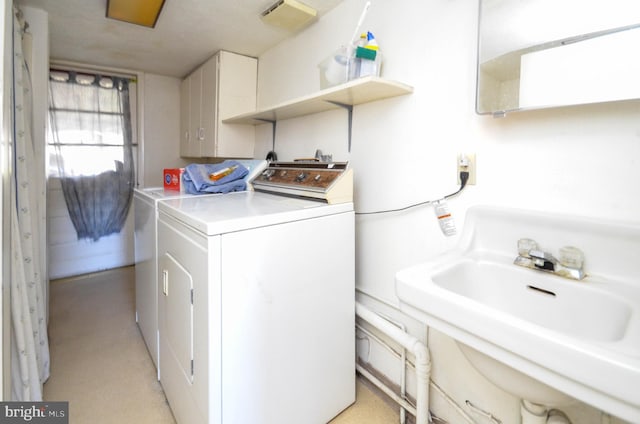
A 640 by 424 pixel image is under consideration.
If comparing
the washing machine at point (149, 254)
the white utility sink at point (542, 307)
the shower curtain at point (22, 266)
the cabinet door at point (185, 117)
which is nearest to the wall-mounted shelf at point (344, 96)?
the washing machine at point (149, 254)

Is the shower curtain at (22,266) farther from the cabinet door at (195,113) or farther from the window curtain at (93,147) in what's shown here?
the window curtain at (93,147)

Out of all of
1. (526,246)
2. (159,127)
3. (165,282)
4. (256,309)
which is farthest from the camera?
(159,127)

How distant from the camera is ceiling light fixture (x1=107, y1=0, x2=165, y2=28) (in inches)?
76.3

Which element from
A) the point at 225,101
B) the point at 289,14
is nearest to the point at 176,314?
the point at 289,14

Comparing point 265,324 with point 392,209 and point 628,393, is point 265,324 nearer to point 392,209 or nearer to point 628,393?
point 392,209

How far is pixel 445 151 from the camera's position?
1.42 meters

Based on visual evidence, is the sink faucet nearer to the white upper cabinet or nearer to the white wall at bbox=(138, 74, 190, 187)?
the white upper cabinet

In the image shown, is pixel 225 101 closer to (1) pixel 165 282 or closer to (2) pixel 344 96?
(2) pixel 344 96

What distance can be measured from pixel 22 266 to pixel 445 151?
6.55 ft

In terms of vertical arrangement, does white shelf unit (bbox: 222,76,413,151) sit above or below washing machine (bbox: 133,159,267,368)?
above

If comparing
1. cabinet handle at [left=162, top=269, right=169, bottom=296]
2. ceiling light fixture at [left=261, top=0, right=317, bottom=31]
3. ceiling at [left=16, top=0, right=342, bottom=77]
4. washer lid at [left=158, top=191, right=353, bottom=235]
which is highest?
ceiling at [left=16, top=0, right=342, bottom=77]

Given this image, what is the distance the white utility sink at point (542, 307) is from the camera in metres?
0.60

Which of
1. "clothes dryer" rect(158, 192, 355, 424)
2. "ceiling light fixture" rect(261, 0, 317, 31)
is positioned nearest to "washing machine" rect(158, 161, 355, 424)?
"clothes dryer" rect(158, 192, 355, 424)

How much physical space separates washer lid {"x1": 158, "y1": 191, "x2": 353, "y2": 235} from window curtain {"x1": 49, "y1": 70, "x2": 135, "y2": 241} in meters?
2.43
